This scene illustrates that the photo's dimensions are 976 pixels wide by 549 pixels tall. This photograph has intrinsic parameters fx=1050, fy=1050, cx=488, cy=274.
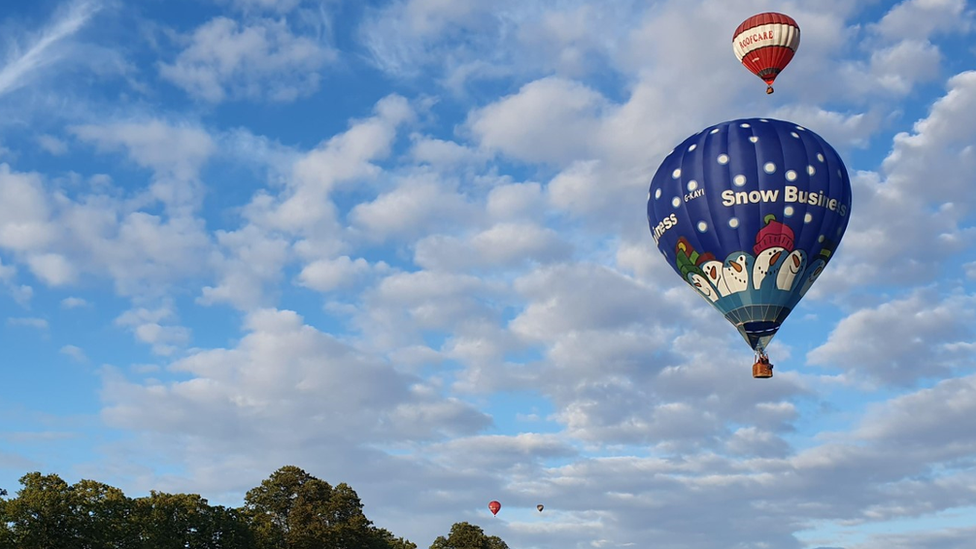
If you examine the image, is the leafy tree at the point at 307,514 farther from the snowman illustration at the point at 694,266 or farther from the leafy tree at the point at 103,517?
the snowman illustration at the point at 694,266

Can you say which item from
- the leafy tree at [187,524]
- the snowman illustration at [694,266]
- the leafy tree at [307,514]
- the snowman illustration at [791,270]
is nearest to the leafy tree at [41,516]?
the leafy tree at [187,524]

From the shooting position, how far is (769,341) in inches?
1978

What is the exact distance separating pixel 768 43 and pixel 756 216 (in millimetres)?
10908

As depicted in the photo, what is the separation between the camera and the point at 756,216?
4850 centimetres

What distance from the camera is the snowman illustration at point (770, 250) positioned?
159 feet

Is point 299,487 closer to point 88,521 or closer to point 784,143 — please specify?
point 88,521

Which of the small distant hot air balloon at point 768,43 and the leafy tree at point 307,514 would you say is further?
the leafy tree at point 307,514

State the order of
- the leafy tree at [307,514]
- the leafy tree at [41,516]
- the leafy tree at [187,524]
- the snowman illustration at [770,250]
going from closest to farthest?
the snowman illustration at [770,250], the leafy tree at [41,516], the leafy tree at [187,524], the leafy tree at [307,514]

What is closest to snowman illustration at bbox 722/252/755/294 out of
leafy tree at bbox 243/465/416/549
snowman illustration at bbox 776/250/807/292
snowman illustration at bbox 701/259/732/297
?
snowman illustration at bbox 701/259/732/297

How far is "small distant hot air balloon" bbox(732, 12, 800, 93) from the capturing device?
5400 centimetres

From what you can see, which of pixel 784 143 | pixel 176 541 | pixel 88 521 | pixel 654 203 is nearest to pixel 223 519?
pixel 176 541

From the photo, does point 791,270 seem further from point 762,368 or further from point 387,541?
point 387,541

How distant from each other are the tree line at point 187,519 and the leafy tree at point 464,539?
5.65 meters

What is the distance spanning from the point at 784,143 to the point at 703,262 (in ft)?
22.0
